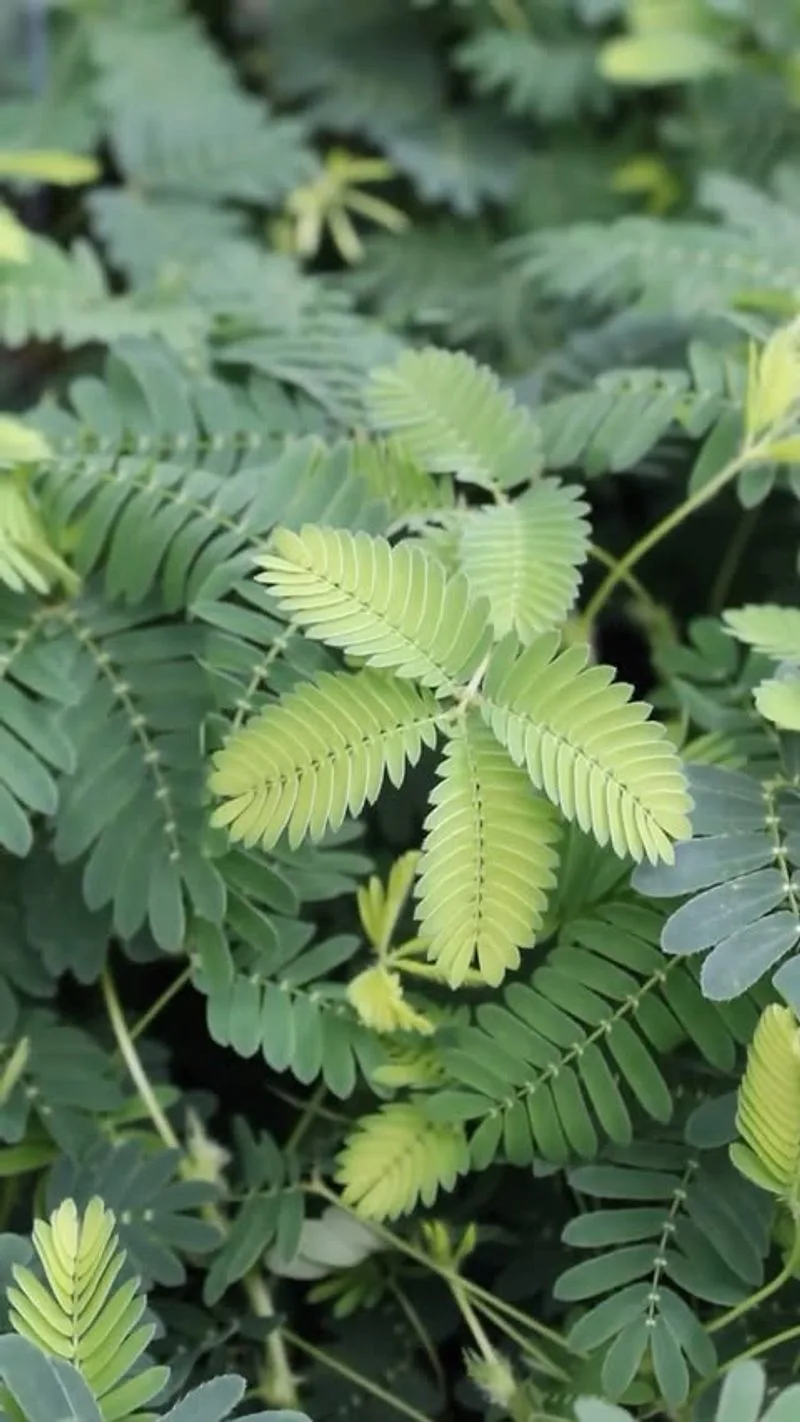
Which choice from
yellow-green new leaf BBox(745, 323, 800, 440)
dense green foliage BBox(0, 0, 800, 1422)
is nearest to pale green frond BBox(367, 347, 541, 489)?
dense green foliage BBox(0, 0, 800, 1422)

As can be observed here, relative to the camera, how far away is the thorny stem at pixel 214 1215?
618 millimetres

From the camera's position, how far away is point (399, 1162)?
587 mm

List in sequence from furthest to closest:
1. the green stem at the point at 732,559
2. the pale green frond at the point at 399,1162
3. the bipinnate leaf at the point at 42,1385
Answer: the green stem at the point at 732,559, the pale green frond at the point at 399,1162, the bipinnate leaf at the point at 42,1385

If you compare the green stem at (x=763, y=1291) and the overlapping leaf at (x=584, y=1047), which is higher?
the overlapping leaf at (x=584, y=1047)

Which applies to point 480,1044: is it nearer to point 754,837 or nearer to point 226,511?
point 754,837

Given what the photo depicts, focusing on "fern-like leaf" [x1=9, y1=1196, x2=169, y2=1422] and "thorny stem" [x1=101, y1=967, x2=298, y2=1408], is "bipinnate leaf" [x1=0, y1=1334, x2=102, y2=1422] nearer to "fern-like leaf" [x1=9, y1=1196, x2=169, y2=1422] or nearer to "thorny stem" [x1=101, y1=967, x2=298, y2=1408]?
"fern-like leaf" [x1=9, y1=1196, x2=169, y2=1422]

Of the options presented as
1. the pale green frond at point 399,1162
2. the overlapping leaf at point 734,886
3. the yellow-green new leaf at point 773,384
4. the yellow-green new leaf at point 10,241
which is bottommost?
the pale green frond at point 399,1162

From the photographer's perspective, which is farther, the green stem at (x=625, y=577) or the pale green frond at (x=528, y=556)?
the green stem at (x=625, y=577)

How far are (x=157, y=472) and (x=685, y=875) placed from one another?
32cm

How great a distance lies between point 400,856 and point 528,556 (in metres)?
0.16

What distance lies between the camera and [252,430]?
761 mm

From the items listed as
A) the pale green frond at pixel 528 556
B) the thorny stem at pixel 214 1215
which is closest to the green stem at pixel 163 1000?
the thorny stem at pixel 214 1215

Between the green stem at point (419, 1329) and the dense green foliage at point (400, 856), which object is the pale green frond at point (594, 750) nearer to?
the dense green foliage at point (400, 856)

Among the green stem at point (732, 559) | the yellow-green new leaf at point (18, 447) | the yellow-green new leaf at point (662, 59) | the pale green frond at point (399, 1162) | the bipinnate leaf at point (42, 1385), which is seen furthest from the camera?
the yellow-green new leaf at point (662, 59)
